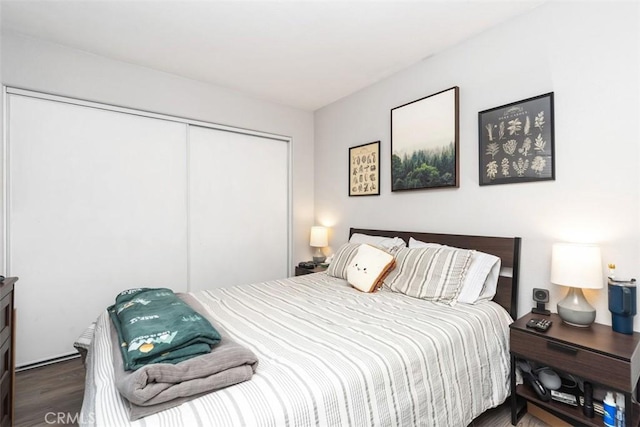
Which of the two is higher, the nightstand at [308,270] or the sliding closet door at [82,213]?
the sliding closet door at [82,213]

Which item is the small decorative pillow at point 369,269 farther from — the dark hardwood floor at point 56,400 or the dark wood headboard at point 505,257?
the dark hardwood floor at point 56,400

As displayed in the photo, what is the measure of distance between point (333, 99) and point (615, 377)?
3286mm

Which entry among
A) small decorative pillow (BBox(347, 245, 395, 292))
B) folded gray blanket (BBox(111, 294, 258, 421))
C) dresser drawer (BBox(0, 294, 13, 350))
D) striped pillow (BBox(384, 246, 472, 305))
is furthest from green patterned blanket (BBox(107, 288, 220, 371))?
striped pillow (BBox(384, 246, 472, 305))

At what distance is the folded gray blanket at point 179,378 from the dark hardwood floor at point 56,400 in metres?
1.24

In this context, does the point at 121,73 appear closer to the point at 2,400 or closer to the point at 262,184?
the point at 262,184

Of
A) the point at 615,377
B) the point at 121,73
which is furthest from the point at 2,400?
the point at 615,377

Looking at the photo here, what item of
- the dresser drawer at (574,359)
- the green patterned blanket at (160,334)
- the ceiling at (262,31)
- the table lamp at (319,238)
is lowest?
the dresser drawer at (574,359)

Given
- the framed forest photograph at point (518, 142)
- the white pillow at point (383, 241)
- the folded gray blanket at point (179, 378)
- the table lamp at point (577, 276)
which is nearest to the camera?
the folded gray blanket at point (179, 378)

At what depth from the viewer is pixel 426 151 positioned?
2.58 m

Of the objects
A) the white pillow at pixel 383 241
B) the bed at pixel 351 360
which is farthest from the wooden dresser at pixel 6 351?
the white pillow at pixel 383 241

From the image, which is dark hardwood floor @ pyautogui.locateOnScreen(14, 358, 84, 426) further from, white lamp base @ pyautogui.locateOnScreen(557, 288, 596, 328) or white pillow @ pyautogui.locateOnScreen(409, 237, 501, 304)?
white lamp base @ pyautogui.locateOnScreen(557, 288, 596, 328)

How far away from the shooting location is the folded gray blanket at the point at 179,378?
0.89 m

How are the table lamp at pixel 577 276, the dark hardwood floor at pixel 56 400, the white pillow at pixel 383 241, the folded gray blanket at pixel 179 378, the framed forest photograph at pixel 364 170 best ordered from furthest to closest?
the framed forest photograph at pixel 364 170, the white pillow at pixel 383 241, the dark hardwood floor at pixel 56 400, the table lamp at pixel 577 276, the folded gray blanket at pixel 179 378

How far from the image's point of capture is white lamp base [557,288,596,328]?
1631mm
